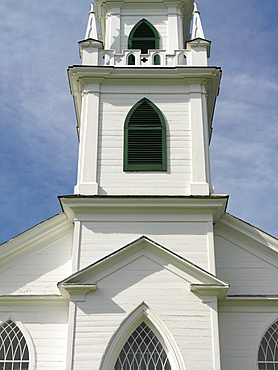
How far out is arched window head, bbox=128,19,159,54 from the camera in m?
19.0

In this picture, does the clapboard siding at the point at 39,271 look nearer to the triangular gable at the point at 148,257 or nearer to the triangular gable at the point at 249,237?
the triangular gable at the point at 148,257

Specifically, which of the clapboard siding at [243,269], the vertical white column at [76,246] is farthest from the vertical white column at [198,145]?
the vertical white column at [76,246]

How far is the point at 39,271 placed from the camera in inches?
598

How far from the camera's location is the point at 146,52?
19.0 m

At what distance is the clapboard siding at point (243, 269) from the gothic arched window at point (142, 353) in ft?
8.07

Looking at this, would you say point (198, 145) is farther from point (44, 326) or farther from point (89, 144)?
point (44, 326)

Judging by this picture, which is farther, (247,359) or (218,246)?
(218,246)

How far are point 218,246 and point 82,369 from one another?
15.6 ft

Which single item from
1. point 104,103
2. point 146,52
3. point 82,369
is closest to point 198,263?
point 82,369

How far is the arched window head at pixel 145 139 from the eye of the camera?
1617cm

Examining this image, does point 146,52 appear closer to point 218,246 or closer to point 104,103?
point 104,103

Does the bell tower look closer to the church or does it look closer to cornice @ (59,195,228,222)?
the church

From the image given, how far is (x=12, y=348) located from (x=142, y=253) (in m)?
3.75

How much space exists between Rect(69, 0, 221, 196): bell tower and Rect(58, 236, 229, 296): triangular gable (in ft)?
6.07
